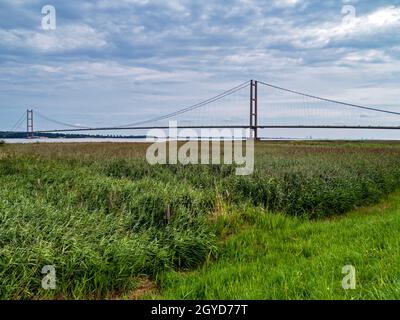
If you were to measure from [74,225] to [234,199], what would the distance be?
161 inches

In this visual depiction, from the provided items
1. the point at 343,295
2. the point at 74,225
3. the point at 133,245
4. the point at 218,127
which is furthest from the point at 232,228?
the point at 218,127

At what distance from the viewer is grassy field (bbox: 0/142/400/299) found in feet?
13.5

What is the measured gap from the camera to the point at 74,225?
5.43 metres

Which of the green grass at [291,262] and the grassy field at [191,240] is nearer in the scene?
the green grass at [291,262]

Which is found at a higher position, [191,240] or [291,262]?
[191,240]

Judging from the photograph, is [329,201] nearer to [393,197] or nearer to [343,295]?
[393,197]

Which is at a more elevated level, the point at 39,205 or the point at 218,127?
the point at 218,127

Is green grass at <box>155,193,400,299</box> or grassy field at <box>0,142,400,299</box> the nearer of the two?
green grass at <box>155,193,400,299</box>

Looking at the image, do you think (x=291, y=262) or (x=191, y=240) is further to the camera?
(x=191, y=240)

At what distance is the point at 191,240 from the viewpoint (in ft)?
18.5

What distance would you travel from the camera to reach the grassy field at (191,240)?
410cm

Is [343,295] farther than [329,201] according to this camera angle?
No

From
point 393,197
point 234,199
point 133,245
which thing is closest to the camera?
point 133,245
